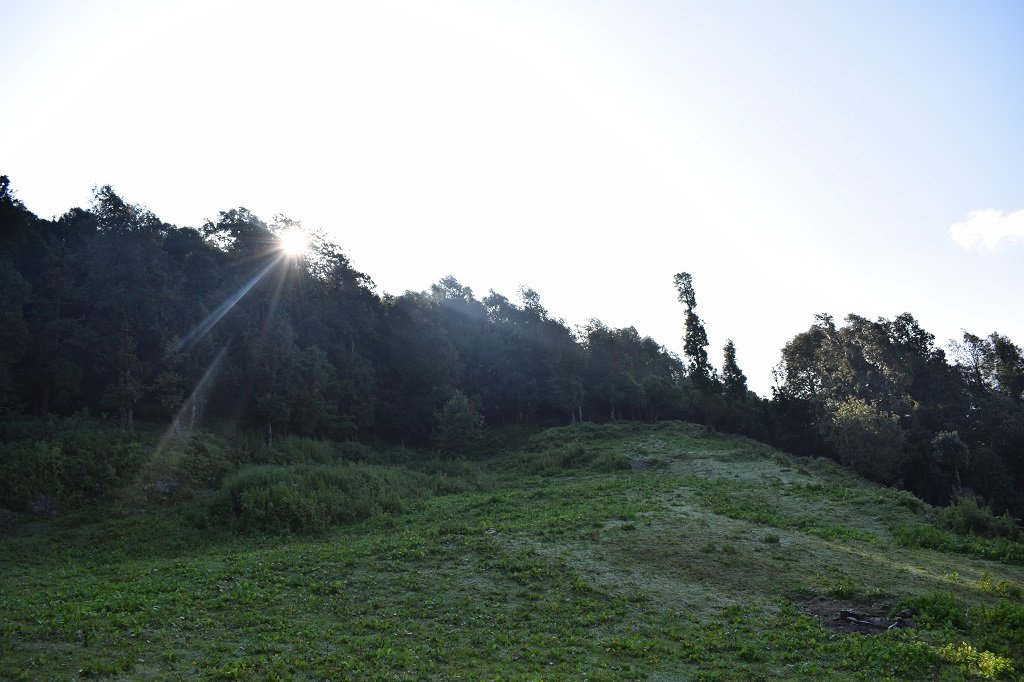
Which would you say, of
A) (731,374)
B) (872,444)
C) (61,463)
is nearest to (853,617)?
(61,463)

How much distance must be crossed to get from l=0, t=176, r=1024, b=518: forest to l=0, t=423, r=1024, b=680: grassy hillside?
32.1 feet

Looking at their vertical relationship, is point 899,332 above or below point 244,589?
above

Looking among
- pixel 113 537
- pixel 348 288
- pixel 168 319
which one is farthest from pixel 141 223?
pixel 113 537

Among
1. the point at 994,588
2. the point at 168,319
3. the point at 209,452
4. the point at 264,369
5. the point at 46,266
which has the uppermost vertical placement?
the point at 46,266

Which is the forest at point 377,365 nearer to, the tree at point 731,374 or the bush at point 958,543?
the tree at point 731,374

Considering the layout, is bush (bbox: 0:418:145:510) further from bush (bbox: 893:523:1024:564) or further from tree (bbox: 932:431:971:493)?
tree (bbox: 932:431:971:493)

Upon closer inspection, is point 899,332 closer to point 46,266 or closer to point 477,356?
point 477,356

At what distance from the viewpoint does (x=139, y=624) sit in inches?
561

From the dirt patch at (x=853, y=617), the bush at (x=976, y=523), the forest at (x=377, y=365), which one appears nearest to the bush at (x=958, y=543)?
the bush at (x=976, y=523)

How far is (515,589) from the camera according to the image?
60.6ft

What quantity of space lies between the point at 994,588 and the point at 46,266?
57145 mm

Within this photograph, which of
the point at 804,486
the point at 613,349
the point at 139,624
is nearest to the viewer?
the point at 139,624

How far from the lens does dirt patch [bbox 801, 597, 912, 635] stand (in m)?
15.4

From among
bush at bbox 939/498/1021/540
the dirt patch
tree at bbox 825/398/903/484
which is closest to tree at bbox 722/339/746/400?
tree at bbox 825/398/903/484
